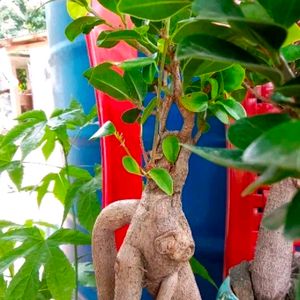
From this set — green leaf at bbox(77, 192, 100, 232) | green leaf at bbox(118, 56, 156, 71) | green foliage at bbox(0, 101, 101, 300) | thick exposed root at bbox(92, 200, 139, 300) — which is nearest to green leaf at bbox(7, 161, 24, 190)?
green foliage at bbox(0, 101, 101, 300)

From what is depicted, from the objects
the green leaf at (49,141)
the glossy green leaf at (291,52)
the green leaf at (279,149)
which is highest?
the glossy green leaf at (291,52)

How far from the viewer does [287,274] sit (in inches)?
18.6

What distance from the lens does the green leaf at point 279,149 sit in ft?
0.43

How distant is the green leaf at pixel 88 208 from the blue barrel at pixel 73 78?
16 centimetres

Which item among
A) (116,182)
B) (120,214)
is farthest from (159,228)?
(116,182)

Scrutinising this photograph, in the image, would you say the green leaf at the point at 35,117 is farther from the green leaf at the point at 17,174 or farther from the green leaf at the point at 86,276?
the green leaf at the point at 86,276

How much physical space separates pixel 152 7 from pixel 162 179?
0.17 meters

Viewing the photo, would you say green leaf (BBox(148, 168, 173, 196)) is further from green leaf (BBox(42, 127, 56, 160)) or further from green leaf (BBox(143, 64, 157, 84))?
green leaf (BBox(42, 127, 56, 160))

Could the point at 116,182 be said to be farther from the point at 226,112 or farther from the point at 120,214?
the point at 226,112

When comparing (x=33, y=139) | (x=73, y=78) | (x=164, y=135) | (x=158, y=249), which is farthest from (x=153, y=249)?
(x=73, y=78)

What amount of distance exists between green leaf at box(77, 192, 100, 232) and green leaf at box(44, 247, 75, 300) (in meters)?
0.09

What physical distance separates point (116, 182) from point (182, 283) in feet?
0.58

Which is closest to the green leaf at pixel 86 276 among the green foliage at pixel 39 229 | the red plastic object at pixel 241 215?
the green foliage at pixel 39 229

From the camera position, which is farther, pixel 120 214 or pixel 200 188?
pixel 200 188
